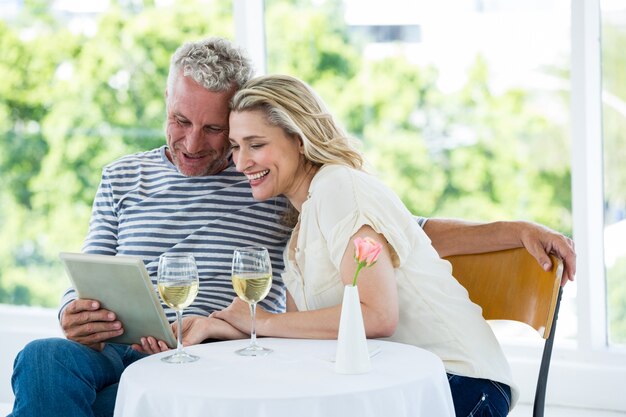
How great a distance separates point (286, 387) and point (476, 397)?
638 millimetres

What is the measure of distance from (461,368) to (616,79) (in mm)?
1811

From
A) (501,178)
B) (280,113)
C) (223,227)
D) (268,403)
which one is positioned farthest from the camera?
(501,178)

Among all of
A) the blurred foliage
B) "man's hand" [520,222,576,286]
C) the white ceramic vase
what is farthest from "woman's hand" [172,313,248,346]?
the blurred foliage

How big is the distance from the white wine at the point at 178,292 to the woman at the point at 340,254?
0.27 m

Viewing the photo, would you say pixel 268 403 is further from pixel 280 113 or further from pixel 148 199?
pixel 148 199

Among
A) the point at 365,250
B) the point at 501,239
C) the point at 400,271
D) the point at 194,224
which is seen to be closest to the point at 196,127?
the point at 194,224

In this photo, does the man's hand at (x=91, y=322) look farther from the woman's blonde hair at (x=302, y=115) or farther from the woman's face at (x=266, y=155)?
the woman's blonde hair at (x=302, y=115)

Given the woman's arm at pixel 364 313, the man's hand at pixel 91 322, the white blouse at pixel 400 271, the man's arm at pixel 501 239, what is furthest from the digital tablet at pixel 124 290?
the man's arm at pixel 501 239

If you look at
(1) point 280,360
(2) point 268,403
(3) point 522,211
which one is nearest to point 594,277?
(3) point 522,211

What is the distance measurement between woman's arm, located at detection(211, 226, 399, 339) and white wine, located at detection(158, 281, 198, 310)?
0.88 feet

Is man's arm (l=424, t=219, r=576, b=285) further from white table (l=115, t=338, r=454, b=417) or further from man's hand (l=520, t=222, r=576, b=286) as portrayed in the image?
white table (l=115, t=338, r=454, b=417)

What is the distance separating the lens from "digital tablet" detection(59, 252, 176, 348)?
2053mm

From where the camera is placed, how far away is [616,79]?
140 inches

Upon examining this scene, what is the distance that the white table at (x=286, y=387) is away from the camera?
1.64 metres
